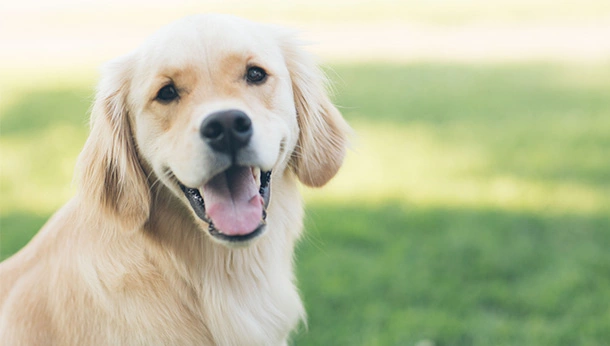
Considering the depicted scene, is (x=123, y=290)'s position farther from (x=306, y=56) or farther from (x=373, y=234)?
(x=373, y=234)

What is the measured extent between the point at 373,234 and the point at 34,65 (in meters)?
10.0

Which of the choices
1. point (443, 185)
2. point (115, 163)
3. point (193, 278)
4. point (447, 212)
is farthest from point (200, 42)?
point (443, 185)

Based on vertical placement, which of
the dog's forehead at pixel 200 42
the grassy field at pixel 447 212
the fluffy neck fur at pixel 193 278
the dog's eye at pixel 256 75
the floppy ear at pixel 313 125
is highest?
the dog's forehead at pixel 200 42

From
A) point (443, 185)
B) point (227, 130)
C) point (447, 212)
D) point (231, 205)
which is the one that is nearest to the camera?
point (227, 130)

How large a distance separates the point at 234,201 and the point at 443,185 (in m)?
3.97

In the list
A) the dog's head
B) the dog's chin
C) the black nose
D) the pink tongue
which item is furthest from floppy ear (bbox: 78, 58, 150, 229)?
the black nose

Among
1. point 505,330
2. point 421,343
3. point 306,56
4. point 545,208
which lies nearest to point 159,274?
point 306,56

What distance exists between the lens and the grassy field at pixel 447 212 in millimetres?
4316

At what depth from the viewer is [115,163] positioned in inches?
114

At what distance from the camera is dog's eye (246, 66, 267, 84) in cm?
287

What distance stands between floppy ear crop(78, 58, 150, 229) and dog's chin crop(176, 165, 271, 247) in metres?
A: 0.23

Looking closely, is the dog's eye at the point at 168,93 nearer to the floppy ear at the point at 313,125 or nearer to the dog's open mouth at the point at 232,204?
the dog's open mouth at the point at 232,204

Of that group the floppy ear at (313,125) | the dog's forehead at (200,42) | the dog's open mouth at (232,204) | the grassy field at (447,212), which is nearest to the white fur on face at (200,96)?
the dog's forehead at (200,42)

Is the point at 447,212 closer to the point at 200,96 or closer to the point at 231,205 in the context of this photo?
the point at 231,205
